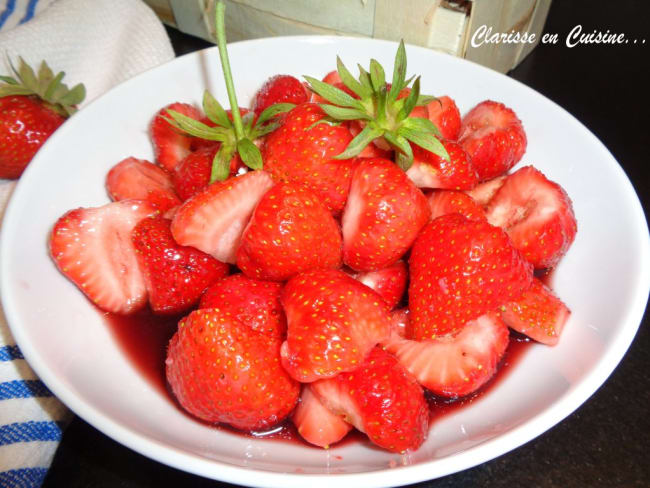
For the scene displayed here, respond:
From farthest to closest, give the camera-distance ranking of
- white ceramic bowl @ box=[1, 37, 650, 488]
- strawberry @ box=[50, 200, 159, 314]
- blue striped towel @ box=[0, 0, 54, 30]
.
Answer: blue striped towel @ box=[0, 0, 54, 30]
strawberry @ box=[50, 200, 159, 314]
white ceramic bowl @ box=[1, 37, 650, 488]

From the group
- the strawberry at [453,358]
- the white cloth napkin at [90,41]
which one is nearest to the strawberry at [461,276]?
the strawberry at [453,358]

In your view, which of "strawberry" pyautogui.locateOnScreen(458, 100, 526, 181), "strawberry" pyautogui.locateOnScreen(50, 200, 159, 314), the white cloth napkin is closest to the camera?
"strawberry" pyautogui.locateOnScreen(50, 200, 159, 314)

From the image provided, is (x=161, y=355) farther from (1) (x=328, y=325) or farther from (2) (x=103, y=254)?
(1) (x=328, y=325)

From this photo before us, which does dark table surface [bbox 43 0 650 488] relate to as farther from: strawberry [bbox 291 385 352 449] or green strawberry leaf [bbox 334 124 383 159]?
green strawberry leaf [bbox 334 124 383 159]

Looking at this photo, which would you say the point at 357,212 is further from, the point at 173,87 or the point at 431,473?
the point at 173,87

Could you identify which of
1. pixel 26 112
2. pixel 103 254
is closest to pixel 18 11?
pixel 26 112

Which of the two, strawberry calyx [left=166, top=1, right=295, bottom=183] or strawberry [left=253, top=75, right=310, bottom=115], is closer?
strawberry calyx [left=166, top=1, right=295, bottom=183]

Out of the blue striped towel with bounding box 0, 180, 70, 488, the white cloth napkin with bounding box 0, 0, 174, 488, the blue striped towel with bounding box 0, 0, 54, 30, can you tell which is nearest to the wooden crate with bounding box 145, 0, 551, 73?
the white cloth napkin with bounding box 0, 0, 174, 488
